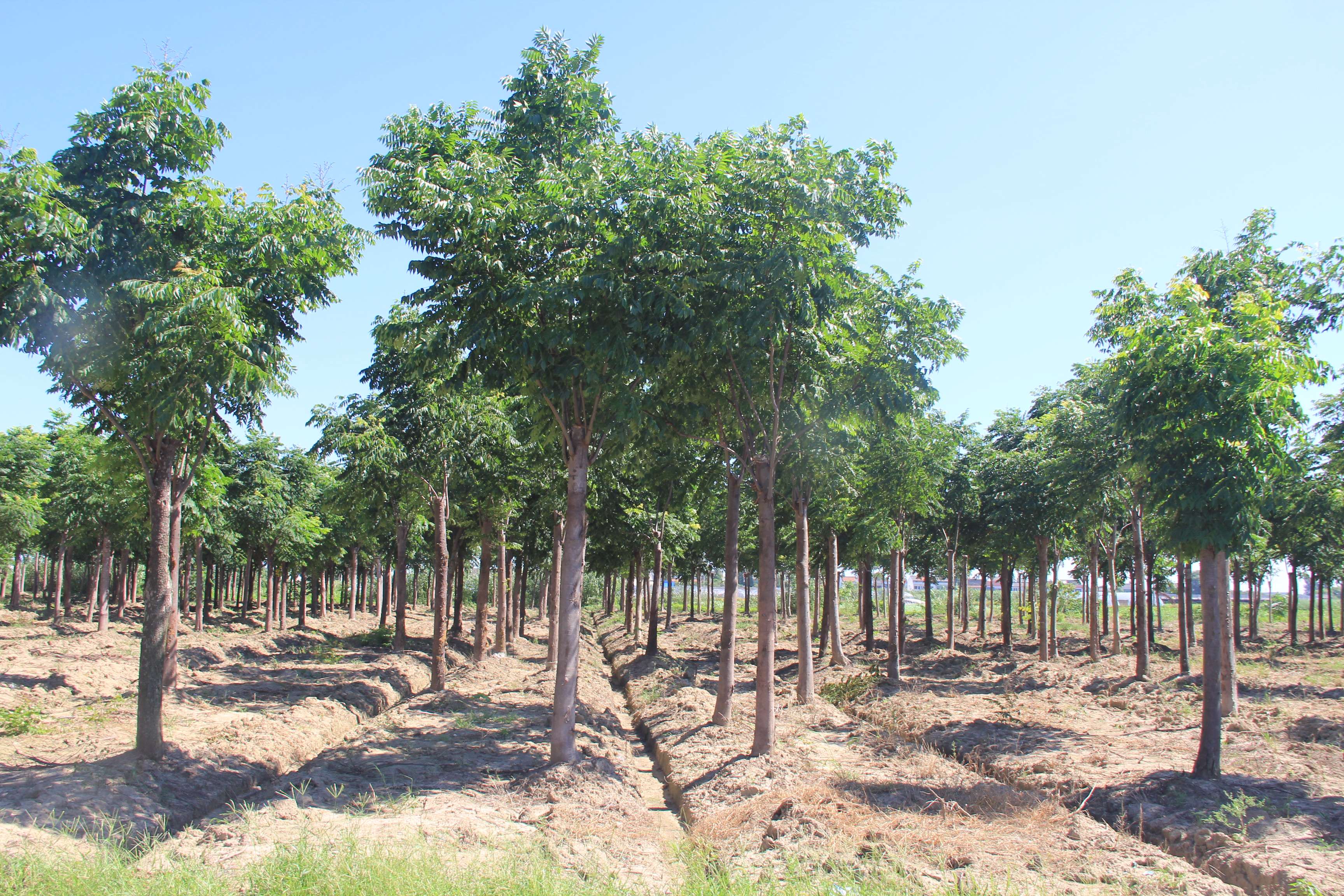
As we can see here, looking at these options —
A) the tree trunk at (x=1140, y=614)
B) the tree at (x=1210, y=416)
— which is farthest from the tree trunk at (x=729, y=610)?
the tree trunk at (x=1140, y=614)

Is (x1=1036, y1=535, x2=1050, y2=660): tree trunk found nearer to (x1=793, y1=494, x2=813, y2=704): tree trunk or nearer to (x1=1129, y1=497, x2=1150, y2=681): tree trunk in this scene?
(x1=1129, y1=497, x2=1150, y2=681): tree trunk

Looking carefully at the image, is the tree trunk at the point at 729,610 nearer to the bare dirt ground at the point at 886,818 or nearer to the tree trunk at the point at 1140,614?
the bare dirt ground at the point at 886,818

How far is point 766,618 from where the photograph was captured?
11961 mm

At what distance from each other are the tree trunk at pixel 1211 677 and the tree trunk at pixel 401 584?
65.9 ft

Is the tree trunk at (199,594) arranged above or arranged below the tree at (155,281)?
below

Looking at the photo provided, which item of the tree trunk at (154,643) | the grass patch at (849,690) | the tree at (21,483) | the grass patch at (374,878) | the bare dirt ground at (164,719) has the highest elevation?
the tree at (21,483)

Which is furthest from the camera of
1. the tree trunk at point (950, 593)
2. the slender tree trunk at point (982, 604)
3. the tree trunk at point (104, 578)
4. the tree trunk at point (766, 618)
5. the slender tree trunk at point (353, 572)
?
the slender tree trunk at point (353, 572)

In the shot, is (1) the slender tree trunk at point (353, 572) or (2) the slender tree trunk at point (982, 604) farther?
(1) the slender tree trunk at point (353, 572)

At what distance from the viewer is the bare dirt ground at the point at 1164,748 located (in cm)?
787

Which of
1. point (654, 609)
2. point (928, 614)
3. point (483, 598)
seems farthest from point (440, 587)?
point (928, 614)

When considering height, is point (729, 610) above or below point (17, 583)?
above

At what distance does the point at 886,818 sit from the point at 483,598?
15765mm

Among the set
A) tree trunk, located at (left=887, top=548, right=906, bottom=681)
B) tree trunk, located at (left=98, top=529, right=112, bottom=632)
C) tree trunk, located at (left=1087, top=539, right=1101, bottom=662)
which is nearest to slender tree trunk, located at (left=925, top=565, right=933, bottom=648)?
tree trunk, located at (left=1087, top=539, right=1101, bottom=662)

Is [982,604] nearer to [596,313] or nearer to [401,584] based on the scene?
[401,584]
